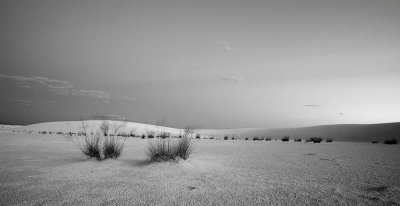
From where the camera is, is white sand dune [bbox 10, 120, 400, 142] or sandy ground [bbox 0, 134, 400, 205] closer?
sandy ground [bbox 0, 134, 400, 205]

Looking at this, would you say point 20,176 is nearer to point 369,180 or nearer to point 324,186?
point 324,186

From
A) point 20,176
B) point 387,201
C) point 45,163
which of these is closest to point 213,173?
point 387,201

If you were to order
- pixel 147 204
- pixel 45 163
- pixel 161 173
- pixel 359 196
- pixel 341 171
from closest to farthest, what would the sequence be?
pixel 147 204 < pixel 359 196 < pixel 161 173 < pixel 341 171 < pixel 45 163

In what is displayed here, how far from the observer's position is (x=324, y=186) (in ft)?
9.04

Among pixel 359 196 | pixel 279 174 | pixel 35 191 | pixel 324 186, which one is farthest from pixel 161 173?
pixel 359 196

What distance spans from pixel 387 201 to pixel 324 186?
24.4 inches

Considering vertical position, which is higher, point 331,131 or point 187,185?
point 331,131

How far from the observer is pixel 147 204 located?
2100mm

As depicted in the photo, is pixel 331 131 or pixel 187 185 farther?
pixel 331 131

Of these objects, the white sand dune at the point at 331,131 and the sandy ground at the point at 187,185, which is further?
the white sand dune at the point at 331,131

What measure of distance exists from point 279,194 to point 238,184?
54 cm

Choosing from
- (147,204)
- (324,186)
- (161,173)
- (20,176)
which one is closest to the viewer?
(147,204)

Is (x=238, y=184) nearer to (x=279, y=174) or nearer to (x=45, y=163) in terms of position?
(x=279, y=174)

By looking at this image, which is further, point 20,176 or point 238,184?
point 20,176
